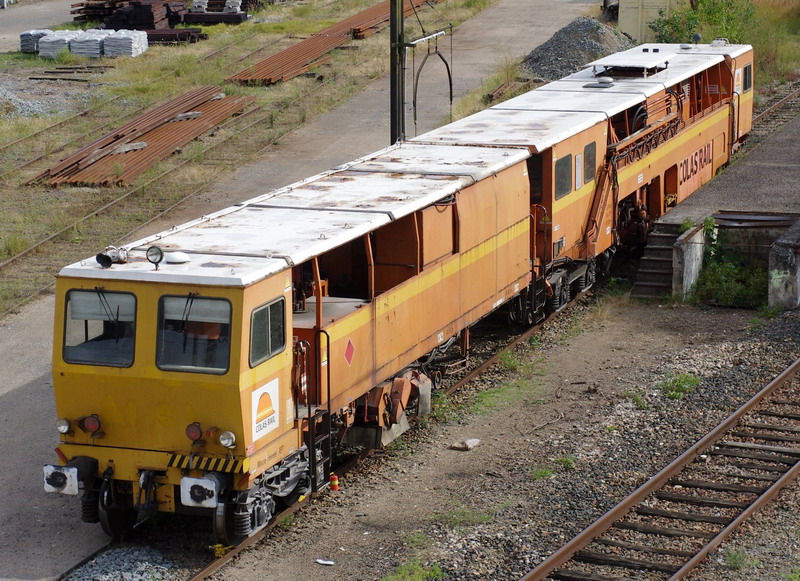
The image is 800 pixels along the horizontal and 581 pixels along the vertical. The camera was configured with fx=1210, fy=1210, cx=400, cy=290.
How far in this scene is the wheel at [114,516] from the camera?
Result: 10.3 meters

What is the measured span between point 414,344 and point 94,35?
27.7 metres

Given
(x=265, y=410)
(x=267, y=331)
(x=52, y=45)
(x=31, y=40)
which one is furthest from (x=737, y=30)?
(x=265, y=410)

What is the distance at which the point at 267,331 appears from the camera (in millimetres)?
10055

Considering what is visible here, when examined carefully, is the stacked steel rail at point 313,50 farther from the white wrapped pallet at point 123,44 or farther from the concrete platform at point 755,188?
the concrete platform at point 755,188

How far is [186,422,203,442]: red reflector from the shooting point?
9852 mm

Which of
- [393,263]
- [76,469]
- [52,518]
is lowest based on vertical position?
[52,518]

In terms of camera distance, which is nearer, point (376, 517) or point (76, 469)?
point (76, 469)

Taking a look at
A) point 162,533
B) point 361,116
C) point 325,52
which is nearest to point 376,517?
point 162,533

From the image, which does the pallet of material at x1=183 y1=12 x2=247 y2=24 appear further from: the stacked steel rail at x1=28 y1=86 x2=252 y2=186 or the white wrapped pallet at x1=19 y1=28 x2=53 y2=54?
the stacked steel rail at x1=28 y1=86 x2=252 y2=186

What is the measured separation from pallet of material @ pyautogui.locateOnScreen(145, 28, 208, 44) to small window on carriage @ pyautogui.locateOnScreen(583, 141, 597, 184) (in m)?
23.4

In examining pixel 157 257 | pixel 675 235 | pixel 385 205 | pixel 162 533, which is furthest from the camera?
pixel 675 235

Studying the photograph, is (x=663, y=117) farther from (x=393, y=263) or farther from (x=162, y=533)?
(x=162, y=533)

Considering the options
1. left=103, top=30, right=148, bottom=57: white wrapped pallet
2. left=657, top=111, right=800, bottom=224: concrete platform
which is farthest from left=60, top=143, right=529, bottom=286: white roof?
left=103, top=30, right=148, bottom=57: white wrapped pallet

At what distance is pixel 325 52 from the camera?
35844 millimetres
